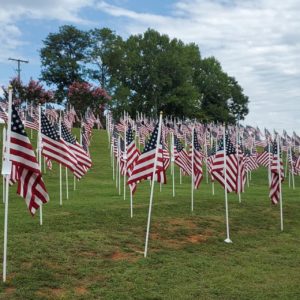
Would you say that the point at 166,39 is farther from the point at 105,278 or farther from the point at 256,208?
the point at 105,278

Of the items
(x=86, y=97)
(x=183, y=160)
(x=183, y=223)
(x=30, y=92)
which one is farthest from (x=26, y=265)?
(x=86, y=97)

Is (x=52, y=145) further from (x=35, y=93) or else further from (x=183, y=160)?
(x=35, y=93)

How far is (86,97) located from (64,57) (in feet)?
57.8

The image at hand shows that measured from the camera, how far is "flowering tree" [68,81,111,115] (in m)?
70.6

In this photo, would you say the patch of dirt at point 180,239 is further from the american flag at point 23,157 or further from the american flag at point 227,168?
the american flag at point 23,157

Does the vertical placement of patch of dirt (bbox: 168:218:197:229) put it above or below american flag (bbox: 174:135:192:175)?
below

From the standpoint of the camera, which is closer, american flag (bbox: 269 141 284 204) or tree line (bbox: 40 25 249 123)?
american flag (bbox: 269 141 284 204)

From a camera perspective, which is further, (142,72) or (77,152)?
(142,72)

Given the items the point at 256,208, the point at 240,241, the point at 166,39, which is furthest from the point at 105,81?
the point at 240,241

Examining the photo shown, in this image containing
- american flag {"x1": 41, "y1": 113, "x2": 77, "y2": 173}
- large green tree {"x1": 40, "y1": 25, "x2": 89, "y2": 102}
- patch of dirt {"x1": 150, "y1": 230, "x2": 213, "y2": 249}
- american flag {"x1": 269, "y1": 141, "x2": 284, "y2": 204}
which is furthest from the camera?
large green tree {"x1": 40, "y1": 25, "x2": 89, "y2": 102}

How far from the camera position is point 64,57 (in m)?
85.5

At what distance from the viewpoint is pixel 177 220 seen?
1780cm

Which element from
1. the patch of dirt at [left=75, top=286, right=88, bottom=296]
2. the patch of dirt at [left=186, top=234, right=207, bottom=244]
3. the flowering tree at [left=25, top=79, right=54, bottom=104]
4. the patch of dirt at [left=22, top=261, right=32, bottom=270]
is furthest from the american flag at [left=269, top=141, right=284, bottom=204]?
the flowering tree at [left=25, top=79, right=54, bottom=104]

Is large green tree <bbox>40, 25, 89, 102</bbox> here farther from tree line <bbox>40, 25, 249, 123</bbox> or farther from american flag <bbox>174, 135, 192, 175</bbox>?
american flag <bbox>174, 135, 192, 175</bbox>
